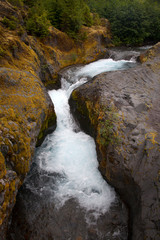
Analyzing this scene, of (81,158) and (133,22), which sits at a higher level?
(133,22)

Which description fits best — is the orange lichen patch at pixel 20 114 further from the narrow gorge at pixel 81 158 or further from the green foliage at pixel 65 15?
the green foliage at pixel 65 15

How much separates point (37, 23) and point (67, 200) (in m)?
13.1

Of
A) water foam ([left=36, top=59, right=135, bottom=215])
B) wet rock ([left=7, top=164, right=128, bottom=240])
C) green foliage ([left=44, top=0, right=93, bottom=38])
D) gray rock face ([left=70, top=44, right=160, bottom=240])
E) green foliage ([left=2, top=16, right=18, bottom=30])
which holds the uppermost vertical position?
green foliage ([left=44, top=0, right=93, bottom=38])

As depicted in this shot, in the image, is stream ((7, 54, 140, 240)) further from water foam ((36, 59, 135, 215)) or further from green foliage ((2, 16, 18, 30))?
green foliage ((2, 16, 18, 30))

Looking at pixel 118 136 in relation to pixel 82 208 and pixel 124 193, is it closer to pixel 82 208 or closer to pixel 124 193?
pixel 124 193

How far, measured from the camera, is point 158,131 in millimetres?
4699

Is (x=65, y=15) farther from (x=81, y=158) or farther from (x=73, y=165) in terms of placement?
(x=73, y=165)

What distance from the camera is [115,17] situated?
22.7 metres

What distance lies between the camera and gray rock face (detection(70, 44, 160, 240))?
389 cm

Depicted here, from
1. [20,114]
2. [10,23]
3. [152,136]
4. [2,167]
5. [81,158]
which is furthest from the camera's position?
[10,23]

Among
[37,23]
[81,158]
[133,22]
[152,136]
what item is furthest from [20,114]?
[133,22]

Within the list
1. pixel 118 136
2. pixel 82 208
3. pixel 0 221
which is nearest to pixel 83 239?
pixel 82 208

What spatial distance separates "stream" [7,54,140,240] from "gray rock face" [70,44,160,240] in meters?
0.51

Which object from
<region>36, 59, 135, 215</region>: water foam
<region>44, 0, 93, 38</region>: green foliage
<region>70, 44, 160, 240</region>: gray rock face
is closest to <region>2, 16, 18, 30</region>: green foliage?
<region>36, 59, 135, 215</region>: water foam
